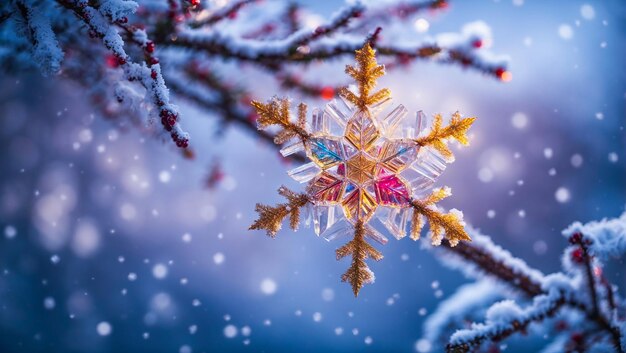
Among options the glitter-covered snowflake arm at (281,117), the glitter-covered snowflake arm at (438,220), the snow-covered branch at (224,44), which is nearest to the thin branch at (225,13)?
the snow-covered branch at (224,44)

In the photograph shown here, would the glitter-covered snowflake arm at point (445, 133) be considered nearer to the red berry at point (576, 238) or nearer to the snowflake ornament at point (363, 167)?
the snowflake ornament at point (363, 167)

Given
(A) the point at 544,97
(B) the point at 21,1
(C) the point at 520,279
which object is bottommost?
(C) the point at 520,279

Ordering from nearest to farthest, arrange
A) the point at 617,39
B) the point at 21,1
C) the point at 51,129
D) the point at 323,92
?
the point at 21,1, the point at 323,92, the point at 51,129, the point at 617,39

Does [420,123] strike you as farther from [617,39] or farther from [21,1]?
[617,39]

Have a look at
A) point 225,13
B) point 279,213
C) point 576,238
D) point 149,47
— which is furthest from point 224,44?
point 576,238

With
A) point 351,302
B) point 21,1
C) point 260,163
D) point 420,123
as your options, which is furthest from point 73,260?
point 420,123

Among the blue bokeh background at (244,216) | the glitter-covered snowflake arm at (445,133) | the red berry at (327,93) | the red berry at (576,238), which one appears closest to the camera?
the glitter-covered snowflake arm at (445,133)

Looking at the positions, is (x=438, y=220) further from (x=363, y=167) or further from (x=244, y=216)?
(x=244, y=216)

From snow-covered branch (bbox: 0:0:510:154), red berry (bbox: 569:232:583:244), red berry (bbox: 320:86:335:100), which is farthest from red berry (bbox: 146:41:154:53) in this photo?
red berry (bbox: 569:232:583:244)
